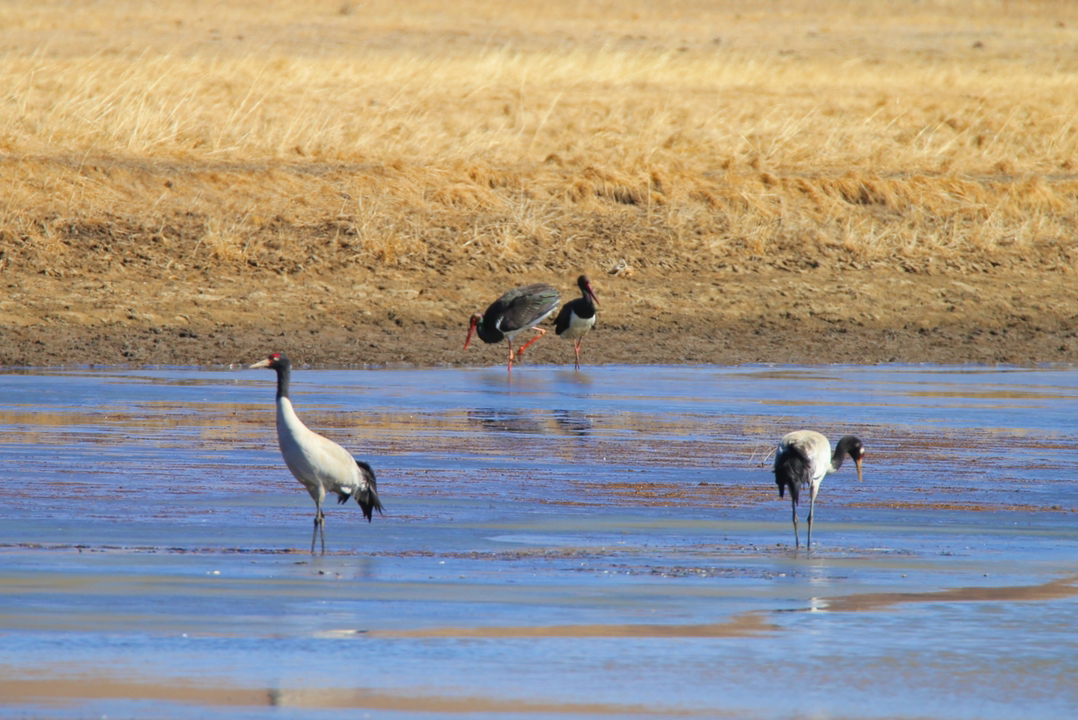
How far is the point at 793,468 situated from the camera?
9.74 meters

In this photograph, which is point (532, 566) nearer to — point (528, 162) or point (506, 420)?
point (506, 420)

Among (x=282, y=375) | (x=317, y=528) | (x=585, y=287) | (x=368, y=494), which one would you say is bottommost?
(x=317, y=528)

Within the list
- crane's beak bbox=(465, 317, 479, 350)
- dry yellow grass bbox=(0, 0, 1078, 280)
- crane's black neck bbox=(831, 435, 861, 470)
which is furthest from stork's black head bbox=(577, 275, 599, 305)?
crane's black neck bbox=(831, 435, 861, 470)

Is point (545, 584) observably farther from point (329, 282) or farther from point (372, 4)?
point (372, 4)

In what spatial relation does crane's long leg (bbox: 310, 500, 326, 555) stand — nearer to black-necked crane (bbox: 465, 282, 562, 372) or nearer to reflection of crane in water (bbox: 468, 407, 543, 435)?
reflection of crane in water (bbox: 468, 407, 543, 435)

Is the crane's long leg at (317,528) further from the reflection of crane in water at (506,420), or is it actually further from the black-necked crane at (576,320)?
the black-necked crane at (576,320)

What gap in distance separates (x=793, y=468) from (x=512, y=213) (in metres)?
13.9

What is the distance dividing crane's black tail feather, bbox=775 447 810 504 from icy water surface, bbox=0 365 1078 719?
37cm

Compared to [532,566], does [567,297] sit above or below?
above

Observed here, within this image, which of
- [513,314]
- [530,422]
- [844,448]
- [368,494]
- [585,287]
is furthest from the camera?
[585,287]

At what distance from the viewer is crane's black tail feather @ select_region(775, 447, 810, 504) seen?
9.73m

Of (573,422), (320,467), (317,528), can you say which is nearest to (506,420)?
(573,422)

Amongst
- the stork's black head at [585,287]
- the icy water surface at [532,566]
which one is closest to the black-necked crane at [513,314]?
the stork's black head at [585,287]

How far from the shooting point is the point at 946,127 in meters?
31.3
